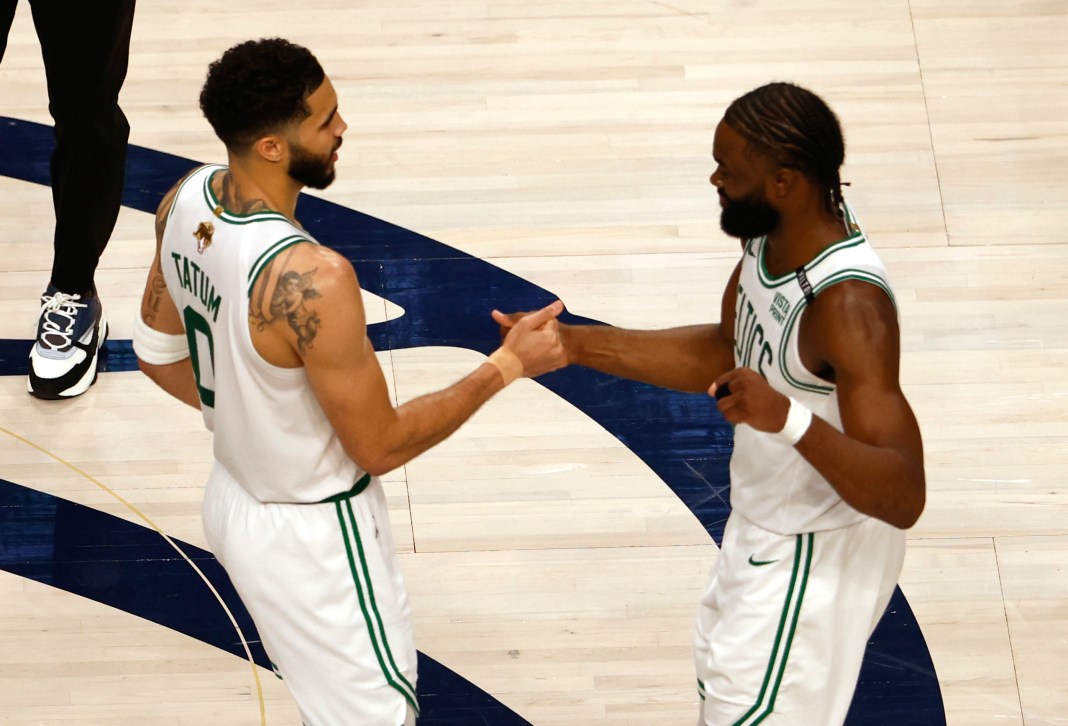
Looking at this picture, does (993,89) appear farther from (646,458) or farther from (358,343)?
(358,343)

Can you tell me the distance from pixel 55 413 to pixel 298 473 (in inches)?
68.2

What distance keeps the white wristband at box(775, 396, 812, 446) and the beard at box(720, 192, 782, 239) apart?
14.7 inches

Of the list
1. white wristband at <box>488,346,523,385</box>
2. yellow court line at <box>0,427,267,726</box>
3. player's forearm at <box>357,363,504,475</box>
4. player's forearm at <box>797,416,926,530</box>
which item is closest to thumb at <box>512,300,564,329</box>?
white wristband at <box>488,346,523,385</box>

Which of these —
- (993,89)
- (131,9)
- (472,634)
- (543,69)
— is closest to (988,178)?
(993,89)

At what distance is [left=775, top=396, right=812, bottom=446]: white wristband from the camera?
2.44m

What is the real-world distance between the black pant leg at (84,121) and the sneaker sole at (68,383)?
24 cm

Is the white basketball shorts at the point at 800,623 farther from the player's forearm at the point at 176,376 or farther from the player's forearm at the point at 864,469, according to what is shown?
the player's forearm at the point at 176,376

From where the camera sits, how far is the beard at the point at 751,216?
261cm

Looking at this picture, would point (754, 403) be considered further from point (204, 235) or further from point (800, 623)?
point (204, 235)

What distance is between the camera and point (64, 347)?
404 cm

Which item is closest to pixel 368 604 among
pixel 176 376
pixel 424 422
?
pixel 424 422

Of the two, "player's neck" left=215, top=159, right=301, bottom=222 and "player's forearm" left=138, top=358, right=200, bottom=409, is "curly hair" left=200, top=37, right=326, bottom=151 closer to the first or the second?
"player's neck" left=215, top=159, right=301, bottom=222

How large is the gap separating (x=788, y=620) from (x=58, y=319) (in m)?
2.44

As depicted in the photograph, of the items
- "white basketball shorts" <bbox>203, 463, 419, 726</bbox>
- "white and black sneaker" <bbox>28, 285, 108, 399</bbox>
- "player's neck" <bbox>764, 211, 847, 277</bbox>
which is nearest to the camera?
"player's neck" <bbox>764, 211, 847, 277</bbox>
